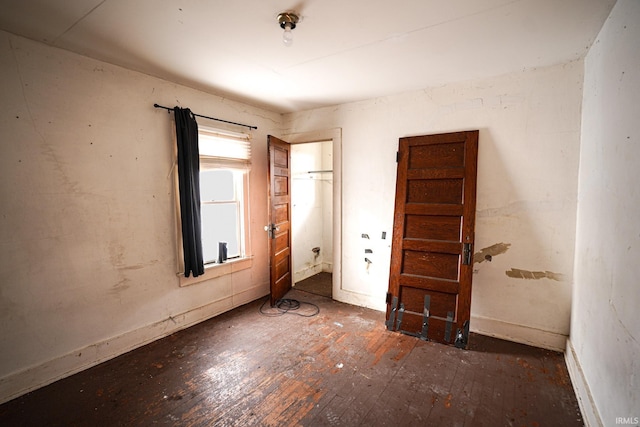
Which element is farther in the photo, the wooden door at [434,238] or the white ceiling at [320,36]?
the wooden door at [434,238]

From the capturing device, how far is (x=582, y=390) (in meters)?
1.92

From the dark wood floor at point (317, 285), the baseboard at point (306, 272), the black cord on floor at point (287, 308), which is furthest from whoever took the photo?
the baseboard at point (306, 272)

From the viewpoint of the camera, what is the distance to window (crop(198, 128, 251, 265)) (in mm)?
3217

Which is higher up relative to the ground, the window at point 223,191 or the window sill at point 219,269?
the window at point 223,191

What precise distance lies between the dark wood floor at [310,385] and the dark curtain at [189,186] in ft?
2.71

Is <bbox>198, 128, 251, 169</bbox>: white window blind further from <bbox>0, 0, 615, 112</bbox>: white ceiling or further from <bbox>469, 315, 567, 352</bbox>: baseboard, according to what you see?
<bbox>469, 315, 567, 352</bbox>: baseboard

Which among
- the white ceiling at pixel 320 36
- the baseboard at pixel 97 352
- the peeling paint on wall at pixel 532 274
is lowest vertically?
the baseboard at pixel 97 352

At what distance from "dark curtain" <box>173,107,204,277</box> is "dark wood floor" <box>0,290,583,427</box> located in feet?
2.71

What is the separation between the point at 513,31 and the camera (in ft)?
6.36

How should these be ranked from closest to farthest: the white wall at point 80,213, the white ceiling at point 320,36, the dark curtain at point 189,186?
the white ceiling at point 320,36
the white wall at point 80,213
the dark curtain at point 189,186

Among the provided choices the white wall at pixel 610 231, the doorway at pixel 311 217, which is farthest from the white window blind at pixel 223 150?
the white wall at pixel 610 231

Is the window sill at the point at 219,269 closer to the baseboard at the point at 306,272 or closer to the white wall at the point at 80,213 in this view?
the white wall at the point at 80,213

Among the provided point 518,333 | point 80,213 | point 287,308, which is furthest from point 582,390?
point 80,213

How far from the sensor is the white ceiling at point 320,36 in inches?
65.6
